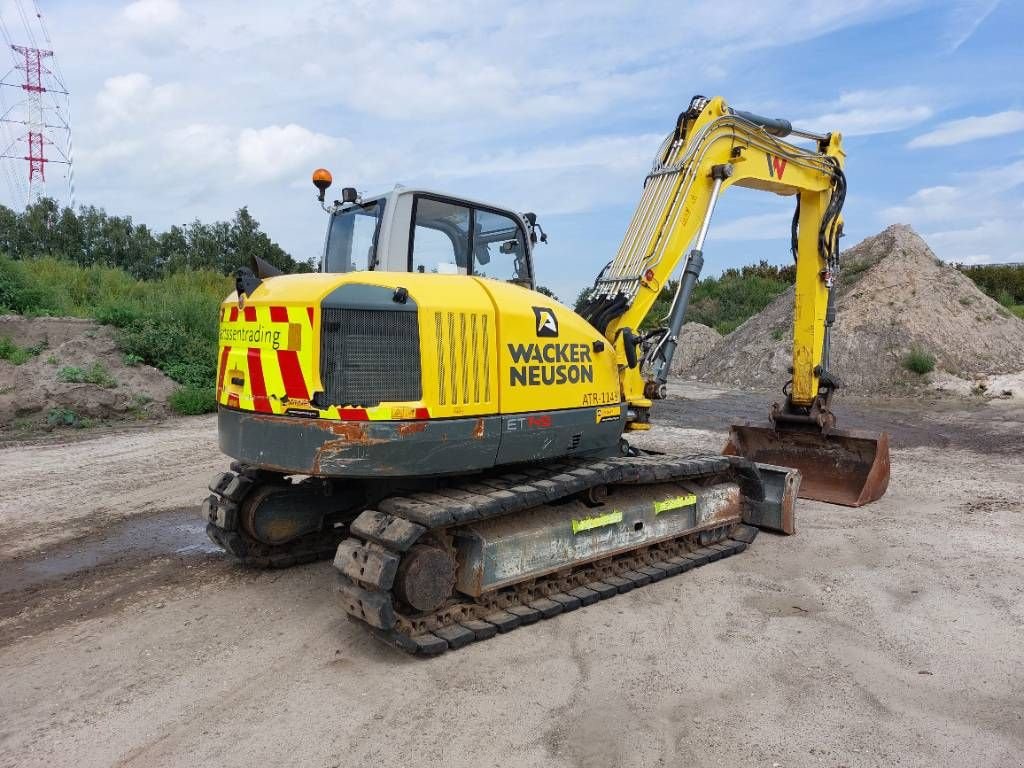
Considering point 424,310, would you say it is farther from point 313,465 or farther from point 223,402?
point 223,402

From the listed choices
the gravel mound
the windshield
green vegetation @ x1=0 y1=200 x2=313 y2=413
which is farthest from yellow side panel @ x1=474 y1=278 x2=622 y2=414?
the gravel mound

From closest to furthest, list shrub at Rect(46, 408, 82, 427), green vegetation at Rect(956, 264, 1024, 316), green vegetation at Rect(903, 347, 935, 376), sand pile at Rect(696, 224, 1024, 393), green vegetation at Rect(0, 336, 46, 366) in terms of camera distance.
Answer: shrub at Rect(46, 408, 82, 427), green vegetation at Rect(0, 336, 46, 366), green vegetation at Rect(903, 347, 935, 376), sand pile at Rect(696, 224, 1024, 393), green vegetation at Rect(956, 264, 1024, 316)

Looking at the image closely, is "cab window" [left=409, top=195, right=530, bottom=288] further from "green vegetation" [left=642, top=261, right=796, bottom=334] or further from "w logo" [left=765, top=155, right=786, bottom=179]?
"green vegetation" [left=642, top=261, right=796, bottom=334]

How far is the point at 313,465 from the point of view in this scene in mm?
4113

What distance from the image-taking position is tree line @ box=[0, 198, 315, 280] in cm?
2638

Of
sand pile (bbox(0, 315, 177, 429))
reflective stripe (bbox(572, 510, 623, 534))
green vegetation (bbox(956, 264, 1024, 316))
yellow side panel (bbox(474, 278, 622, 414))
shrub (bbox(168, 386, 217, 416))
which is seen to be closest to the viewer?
yellow side panel (bbox(474, 278, 622, 414))

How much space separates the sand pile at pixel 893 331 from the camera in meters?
17.5

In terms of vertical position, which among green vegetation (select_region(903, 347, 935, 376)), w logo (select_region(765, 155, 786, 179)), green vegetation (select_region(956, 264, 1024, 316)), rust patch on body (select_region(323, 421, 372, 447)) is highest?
green vegetation (select_region(956, 264, 1024, 316))

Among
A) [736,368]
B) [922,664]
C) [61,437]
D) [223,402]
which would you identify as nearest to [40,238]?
[61,437]

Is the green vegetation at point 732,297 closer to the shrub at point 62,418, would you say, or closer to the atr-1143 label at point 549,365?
the shrub at point 62,418

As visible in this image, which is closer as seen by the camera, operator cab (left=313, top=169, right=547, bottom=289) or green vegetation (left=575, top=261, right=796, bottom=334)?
operator cab (left=313, top=169, right=547, bottom=289)

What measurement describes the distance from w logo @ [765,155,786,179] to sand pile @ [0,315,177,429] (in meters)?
10.8

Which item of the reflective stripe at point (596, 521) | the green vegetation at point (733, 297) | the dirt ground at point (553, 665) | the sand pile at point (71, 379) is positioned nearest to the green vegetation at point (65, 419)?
the sand pile at point (71, 379)

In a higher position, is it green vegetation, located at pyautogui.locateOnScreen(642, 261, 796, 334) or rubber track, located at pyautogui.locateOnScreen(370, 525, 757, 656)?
green vegetation, located at pyautogui.locateOnScreen(642, 261, 796, 334)
